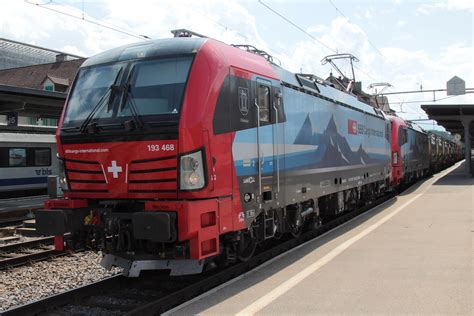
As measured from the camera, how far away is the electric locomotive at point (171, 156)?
5.70 m

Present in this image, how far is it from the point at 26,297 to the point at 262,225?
3474mm

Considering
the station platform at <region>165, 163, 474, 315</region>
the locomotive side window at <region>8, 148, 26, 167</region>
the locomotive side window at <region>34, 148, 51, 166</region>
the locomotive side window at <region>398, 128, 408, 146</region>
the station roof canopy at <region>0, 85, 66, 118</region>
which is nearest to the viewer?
the station platform at <region>165, 163, 474, 315</region>

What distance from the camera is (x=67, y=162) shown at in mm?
6621

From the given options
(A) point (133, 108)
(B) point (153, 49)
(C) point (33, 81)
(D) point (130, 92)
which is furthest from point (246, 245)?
(C) point (33, 81)

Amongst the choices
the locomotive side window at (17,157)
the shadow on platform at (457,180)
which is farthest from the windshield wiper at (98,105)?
the shadow on platform at (457,180)

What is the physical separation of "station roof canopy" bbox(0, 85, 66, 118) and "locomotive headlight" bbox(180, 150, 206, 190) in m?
12.2

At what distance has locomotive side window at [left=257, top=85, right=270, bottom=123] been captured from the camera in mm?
7094

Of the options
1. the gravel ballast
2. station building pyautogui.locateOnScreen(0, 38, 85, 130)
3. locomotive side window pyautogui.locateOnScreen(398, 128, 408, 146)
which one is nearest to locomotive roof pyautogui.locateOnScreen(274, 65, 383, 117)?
locomotive side window pyautogui.locateOnScreen(398, 128, 408, 146)

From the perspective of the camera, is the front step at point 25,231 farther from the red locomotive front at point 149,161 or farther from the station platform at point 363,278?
the station platform at point 363,278

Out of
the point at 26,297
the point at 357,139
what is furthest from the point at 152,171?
the point at 357,139

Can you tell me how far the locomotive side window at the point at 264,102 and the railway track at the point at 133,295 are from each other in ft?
7.35

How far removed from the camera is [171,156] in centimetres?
568

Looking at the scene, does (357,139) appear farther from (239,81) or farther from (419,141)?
(419,141)

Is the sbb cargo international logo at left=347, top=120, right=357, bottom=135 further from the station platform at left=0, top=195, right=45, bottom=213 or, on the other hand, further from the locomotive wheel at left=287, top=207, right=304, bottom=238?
the station platform at left=0, top=195, right=45, bottom=213
